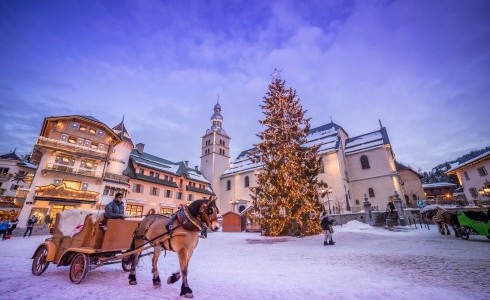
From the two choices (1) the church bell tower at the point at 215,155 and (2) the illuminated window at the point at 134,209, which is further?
(1) the church bell tower at the point at 215,155

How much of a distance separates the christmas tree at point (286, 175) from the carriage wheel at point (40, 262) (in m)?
13.6

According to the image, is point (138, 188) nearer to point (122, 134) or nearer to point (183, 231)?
point (122, 134)

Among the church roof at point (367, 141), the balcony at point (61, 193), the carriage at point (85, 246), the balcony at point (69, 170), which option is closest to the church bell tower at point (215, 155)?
the balcony at point (69, 170)

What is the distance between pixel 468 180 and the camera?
32000 mm

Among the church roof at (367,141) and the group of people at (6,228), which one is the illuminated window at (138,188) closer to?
the group of people at (6,228)

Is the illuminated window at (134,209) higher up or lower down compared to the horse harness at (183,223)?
higher up

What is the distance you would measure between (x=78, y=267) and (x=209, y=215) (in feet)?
12.0

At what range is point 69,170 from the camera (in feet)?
90.0

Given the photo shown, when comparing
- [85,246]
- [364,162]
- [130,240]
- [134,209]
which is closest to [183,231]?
[130,240]

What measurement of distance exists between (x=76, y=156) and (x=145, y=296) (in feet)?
104

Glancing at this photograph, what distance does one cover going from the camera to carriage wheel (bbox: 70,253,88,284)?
4.93 meters

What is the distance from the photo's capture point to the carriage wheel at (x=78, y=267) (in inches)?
194

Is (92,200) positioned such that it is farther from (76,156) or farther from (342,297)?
(342,297)

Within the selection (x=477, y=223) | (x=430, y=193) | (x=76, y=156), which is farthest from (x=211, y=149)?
(x=430, y=193)
